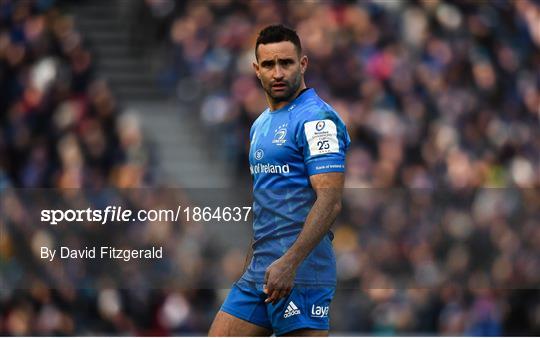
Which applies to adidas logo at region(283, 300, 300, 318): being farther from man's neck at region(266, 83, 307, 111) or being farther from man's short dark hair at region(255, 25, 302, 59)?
man's short dark hair at region(255, 25, 302, 59)

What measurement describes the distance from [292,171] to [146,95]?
11712 mm

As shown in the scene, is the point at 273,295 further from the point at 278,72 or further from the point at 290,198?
the point at 278,72

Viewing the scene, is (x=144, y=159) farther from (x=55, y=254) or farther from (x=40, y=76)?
(x=55, y=254)

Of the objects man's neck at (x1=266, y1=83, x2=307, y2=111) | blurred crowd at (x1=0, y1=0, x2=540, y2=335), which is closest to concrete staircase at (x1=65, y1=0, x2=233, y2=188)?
blurred crowd at (x1=0, y1=0, x2=540, y2=335)

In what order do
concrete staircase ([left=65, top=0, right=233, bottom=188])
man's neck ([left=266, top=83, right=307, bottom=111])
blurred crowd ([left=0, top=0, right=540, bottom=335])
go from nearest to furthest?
man's neck ([left=266, top=83, right=307, bottom=111]), blurred crowd ([left=0, top=0, right=540, bottom=335]), concrete staircase ([left=65, top=0, right=233, bottom=188])

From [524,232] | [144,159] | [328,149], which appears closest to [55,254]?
[328,149]

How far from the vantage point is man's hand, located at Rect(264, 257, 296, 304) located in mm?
6094

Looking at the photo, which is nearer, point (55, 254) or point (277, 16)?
point (55, 254)

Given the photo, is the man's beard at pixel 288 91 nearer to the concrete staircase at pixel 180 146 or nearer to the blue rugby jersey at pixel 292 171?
the blue rugby jersey at pixel 292 171

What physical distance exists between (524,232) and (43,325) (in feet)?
14.7

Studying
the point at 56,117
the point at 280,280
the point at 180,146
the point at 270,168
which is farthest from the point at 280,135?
the point at 180,146

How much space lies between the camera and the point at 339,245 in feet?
38.8

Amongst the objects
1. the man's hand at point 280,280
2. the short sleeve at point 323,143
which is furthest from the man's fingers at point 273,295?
the short sleeve at point 323,143

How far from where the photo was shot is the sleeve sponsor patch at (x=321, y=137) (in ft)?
20.5
